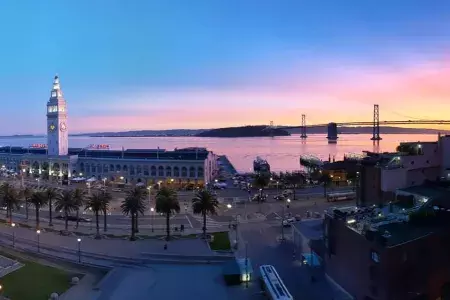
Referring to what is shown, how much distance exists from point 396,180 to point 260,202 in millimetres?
15620

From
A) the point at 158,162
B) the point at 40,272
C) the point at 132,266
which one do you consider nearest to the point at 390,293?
the point at 132,266

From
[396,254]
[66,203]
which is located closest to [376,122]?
[66,203]

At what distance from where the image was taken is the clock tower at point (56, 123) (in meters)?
61.5

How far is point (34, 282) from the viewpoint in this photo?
63.5 ft

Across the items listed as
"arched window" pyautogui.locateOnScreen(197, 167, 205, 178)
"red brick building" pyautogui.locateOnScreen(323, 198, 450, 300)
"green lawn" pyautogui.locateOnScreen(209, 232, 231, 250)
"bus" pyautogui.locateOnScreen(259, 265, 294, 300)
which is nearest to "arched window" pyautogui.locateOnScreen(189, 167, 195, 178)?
"arched window" pyautogui.locateOnScreen(197, 167, 205, 178)

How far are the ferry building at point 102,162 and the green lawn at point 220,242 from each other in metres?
22.5

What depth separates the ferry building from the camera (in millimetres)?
49000

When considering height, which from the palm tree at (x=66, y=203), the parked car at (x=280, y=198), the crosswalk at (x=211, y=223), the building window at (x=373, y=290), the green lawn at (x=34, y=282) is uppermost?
the palm tree at (x=66, y=203)

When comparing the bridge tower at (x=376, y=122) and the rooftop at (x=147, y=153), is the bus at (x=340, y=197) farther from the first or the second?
the bridge tower at (x=376, y=122)

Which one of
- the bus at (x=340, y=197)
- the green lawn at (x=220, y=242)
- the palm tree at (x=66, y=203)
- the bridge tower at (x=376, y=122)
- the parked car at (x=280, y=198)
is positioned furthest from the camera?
the bridge tower at (x=376, y=122)

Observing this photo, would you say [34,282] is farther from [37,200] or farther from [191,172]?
[191,172]

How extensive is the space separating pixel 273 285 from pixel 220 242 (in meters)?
8.22

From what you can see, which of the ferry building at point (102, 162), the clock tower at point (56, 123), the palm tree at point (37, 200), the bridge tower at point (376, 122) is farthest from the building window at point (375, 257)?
the bridge tower at point (376, 122)

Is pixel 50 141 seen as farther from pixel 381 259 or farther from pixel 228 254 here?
pixel 381 259
